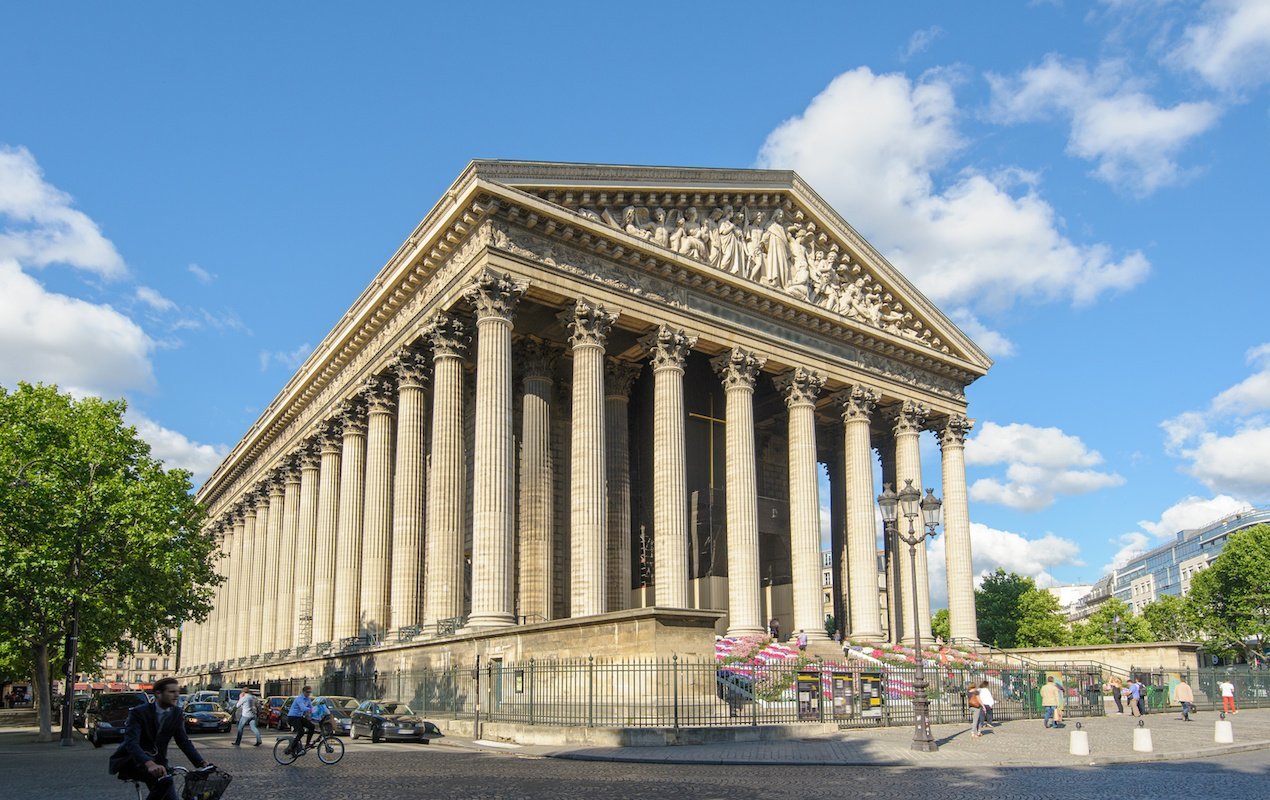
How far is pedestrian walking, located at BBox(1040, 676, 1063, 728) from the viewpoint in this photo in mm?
29297

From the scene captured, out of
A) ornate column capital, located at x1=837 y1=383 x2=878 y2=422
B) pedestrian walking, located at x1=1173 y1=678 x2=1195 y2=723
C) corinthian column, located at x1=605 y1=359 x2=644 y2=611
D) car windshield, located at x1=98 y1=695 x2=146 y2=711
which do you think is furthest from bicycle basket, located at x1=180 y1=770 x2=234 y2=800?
ornate column capital, located at x1=837 y1=383 x2=878 y2=422

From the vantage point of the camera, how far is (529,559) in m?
38.0

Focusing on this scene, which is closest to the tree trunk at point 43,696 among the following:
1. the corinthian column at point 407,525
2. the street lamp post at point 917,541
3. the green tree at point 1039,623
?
the corinthian column at point 407,525

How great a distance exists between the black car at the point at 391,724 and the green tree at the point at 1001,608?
3016 inches

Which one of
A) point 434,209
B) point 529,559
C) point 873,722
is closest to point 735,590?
point 529,559

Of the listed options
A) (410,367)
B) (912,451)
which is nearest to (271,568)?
(410,367)

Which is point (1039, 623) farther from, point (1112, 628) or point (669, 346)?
point (669, 346)

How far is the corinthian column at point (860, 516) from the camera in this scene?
138 feet

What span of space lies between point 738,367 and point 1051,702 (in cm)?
1626

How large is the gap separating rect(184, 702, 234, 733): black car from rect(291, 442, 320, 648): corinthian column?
11.7 meters

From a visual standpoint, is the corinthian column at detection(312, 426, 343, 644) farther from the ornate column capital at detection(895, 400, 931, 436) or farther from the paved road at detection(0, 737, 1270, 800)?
the ornate column capital at detection(895, 400, 931, 436)

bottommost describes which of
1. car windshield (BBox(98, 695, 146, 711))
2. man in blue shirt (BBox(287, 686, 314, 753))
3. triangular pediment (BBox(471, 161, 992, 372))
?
car windshield (BBox(98, 695, 146, 711))

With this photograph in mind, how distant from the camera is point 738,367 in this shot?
131 ft

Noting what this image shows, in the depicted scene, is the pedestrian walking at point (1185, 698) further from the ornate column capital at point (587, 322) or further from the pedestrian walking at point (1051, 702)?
the ornate column capital at point (587, 322)
